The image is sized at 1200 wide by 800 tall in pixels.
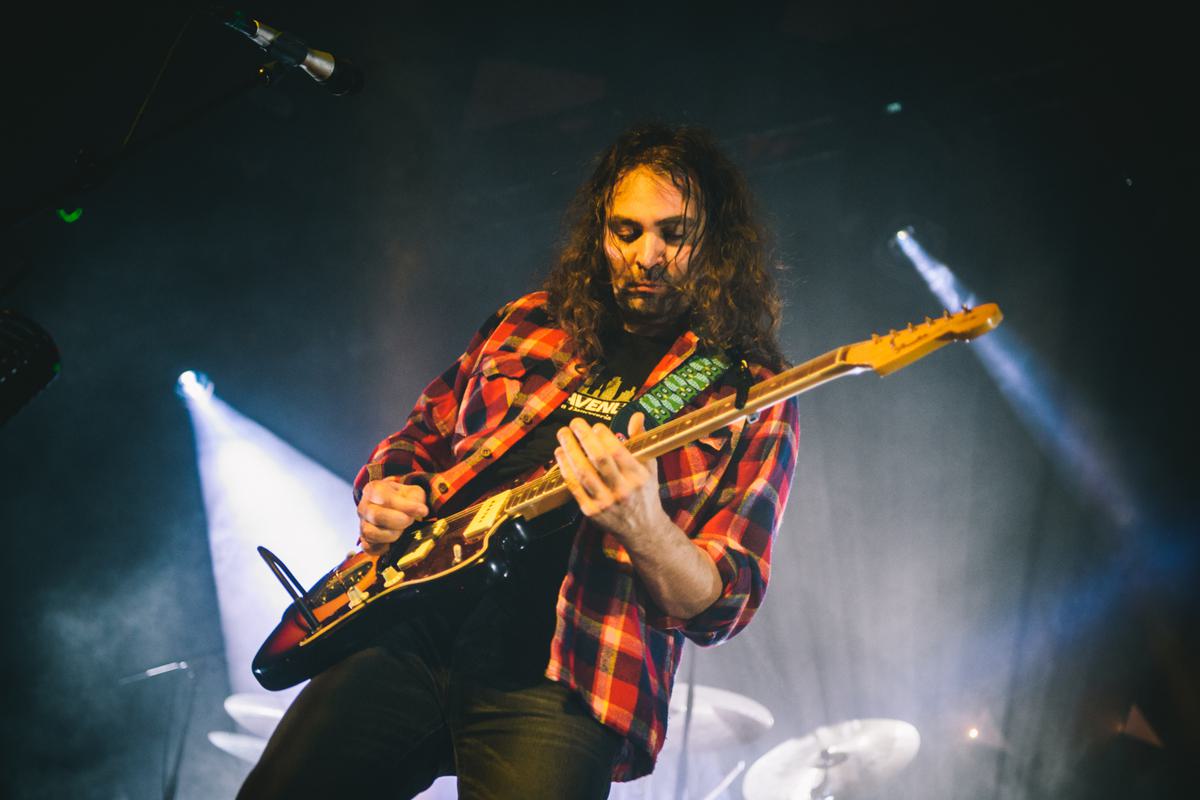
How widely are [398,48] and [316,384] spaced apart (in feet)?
8.92

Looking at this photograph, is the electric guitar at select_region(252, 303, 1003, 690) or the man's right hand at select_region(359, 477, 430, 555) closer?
the electric guitar at select_region(252, 303, 1003, 690)

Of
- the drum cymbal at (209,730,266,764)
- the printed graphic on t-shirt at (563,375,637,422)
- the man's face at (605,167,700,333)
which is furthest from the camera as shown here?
the drum cymbal at (209,730,266,764)

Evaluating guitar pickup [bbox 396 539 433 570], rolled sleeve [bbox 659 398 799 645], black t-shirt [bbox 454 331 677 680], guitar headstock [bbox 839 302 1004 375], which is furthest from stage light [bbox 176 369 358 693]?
guitar headstock [bbox 839 302 1004 375]

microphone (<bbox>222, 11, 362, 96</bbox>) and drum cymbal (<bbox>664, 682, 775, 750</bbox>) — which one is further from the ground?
microphone (<bbox>222, 11, 362, 96</bbox>)

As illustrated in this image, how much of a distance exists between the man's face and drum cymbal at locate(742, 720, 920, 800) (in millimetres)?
3001

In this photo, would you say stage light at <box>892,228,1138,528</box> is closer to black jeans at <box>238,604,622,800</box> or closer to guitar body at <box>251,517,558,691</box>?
guitar body at <box>251,517,558,691</box>

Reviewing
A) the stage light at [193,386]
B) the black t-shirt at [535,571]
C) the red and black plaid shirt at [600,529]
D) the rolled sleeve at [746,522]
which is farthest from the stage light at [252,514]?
the rolled sleeve at [746,522]

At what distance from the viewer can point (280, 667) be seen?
82.2 inches

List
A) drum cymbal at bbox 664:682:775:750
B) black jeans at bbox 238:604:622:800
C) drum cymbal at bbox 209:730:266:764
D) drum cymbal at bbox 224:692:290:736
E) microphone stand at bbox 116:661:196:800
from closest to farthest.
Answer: black jeans at bbox 238:604:622:800, drum cymbal at bbox 664:682:775:750, drum cymbal at bbox 224:692:290:736, drum cymbal at bbox 209:730:266:764, microphone stand at bbox 116:661:196:800

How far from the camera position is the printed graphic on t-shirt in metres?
2.31

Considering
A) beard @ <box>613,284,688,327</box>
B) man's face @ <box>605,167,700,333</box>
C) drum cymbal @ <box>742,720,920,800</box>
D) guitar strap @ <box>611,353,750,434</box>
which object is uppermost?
man's face @ <box>605,167,700,333</box>

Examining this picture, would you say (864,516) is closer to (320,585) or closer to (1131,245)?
(1131,245)

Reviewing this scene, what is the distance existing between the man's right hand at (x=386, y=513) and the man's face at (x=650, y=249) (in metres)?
0.98

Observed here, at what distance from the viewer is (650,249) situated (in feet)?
8.23
